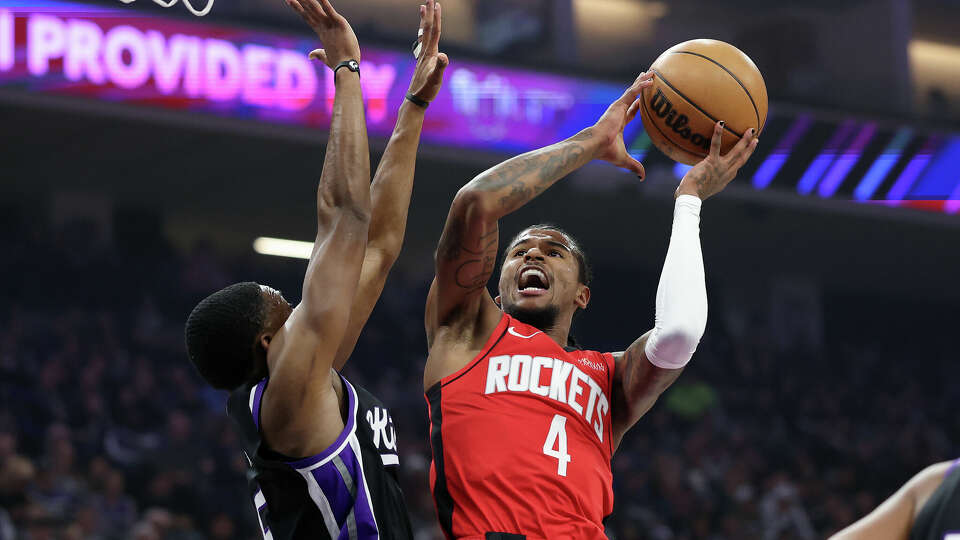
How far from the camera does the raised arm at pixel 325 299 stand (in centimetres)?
251

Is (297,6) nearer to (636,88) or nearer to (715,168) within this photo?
(636,88)

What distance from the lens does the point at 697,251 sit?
3059 millimetres

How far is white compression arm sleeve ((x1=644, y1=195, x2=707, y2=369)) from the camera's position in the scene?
2.98m

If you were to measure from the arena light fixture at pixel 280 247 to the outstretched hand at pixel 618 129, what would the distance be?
1226 cm

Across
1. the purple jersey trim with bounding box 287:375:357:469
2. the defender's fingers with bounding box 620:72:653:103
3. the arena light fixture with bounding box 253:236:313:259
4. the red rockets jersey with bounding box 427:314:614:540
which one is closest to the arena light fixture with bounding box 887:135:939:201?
the arena light fixture with bounding box 253:236:313:259

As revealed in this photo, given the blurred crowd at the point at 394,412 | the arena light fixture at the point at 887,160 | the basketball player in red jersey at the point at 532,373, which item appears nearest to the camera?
the basketball player in red jersey at the point at 532,373

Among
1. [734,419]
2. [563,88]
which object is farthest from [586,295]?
[734,419]

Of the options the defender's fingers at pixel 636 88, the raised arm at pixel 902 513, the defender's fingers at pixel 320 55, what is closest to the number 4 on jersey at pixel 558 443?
the defender's fingers at pixel 636 88

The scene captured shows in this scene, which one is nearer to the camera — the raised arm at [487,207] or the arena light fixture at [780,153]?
the raised arm at [487,207]

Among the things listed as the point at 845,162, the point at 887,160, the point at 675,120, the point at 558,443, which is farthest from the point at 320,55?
the point at 887,160

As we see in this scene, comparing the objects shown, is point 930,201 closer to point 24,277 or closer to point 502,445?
point 24,277

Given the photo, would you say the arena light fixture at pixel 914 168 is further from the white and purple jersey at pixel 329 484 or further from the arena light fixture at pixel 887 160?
the white and purple jersey at pixel 329 484

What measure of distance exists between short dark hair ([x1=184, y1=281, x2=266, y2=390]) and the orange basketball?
1455mm

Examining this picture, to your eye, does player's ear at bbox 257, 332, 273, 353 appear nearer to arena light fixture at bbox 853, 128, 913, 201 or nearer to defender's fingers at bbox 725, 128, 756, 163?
defender's fingers at bbox 725, 128, 756, 163
